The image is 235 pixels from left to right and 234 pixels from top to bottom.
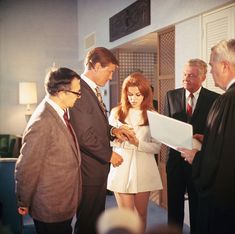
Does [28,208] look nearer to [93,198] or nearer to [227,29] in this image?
[93,198]

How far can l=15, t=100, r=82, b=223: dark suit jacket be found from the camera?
5.57 feet

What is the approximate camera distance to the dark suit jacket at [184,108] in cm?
256

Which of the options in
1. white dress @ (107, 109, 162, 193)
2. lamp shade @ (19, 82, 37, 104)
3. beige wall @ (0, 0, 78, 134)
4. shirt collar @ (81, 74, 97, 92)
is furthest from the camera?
beige wall @ (0, 0, 78, 134)

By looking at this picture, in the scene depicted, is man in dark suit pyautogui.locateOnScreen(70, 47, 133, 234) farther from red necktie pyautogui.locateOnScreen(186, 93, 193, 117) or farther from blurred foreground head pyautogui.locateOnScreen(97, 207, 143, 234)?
blurred foreground head pyautogui.locateOnScreen(97, 207, 143, 234)

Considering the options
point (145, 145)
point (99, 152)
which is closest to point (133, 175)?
point (145, 145)

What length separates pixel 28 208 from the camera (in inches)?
72.0

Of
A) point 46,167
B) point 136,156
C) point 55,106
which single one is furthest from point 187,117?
point 46,167

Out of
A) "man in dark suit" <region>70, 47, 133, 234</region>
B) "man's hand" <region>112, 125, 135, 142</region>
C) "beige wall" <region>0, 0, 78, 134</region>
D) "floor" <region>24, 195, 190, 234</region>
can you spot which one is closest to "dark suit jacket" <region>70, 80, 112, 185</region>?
"man in dark suit" <region>70, 47, 133, 234</region>

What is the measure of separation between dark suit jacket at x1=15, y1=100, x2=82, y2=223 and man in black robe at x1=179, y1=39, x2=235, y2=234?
72 cm

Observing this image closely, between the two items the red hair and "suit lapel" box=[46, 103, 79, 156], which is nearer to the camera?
"suit lapel" box=[46, 103, 79, 156]

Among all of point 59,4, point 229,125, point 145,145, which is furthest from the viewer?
point 59,4

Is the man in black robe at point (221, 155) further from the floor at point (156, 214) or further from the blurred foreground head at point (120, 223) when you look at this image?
the floor at point (156, 214)

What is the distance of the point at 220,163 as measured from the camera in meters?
1.69

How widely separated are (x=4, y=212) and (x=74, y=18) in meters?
5.85
